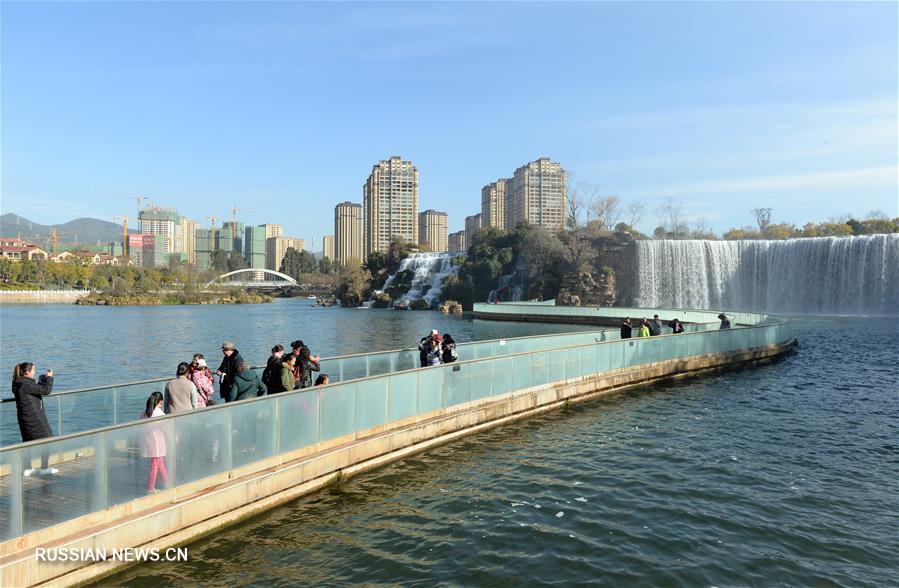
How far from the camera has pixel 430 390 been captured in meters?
14.3

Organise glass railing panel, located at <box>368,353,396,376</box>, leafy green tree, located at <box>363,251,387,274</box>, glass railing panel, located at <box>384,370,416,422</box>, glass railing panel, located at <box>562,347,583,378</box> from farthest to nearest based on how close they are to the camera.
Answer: leafy green tree, located at <box>363,251,387,274</box> < glass railing panel, located at <box>562,347,583,378</box> < glass railing panel, located at <box>368,353,396,376</box> < glass railing panel, located at <box>384,370,416,422</box>

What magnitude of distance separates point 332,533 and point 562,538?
145 inches

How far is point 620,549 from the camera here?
945cm

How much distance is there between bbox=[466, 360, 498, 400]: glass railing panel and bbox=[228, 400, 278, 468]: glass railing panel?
20.9 feet

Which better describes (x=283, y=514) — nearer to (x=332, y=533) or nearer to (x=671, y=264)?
(x=332, y=533)

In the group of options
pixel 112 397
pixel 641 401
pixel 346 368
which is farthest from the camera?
pixel 641 401

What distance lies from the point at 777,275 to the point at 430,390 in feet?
234

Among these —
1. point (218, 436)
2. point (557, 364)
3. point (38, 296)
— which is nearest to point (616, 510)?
point (218, 436)

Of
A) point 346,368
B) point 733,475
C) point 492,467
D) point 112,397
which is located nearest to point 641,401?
point 733,475

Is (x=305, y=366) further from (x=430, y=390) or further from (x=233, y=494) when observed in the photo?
(x=233, y=494)

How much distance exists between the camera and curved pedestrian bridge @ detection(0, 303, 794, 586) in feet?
23.5

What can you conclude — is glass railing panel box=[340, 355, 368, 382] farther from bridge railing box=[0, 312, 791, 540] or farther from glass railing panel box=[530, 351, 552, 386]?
glass railing panel box=[530, 351, 552, 386]

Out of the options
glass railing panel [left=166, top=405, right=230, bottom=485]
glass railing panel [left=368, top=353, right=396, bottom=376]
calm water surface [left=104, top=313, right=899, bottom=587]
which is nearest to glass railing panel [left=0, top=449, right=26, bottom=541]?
calm water surface [left=104, top=313, right=899, bottom=587]

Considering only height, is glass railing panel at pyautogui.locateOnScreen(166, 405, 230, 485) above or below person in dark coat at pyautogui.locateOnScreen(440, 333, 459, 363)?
below
